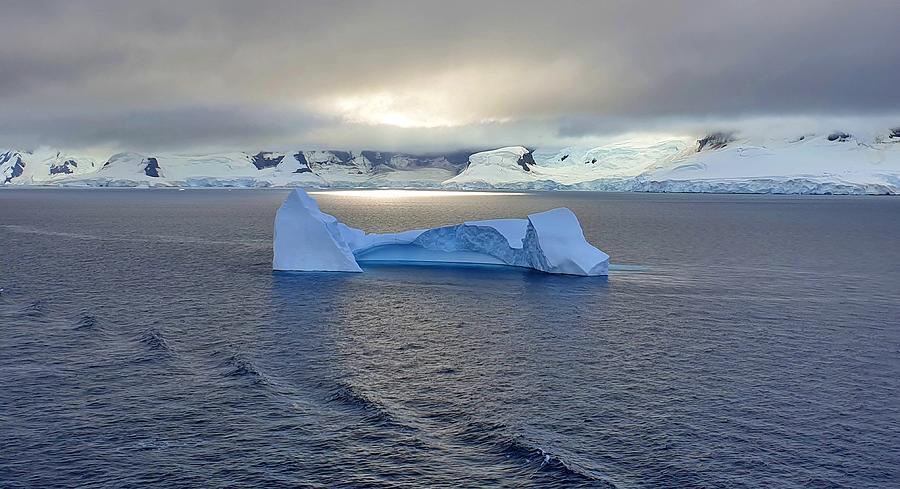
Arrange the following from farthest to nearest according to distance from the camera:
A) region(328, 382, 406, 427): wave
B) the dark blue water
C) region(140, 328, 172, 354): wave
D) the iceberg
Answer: the iceberg < region(140, 328, 172, 354): wave < region(328, 382, 406, 427): wave < the dark blue water

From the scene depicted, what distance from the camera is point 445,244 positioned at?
59.7 m

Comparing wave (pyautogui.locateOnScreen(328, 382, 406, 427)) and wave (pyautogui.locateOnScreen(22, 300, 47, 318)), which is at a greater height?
wave (pyautogui.locateOnScreen(22, 300, 47, 318))

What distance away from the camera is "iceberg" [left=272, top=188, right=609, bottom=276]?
54188mm

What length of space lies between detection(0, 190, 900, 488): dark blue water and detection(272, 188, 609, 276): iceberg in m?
3.51

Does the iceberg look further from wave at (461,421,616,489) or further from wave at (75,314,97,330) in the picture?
wave at (461,421,616,489)

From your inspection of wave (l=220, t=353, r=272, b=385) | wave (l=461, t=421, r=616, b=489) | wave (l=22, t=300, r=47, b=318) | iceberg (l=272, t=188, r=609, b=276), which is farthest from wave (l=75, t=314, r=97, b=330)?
wave (l=461, t=421, r=616, b=489)

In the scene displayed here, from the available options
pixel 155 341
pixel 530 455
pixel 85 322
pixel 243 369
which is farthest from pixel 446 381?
pixel 85 322

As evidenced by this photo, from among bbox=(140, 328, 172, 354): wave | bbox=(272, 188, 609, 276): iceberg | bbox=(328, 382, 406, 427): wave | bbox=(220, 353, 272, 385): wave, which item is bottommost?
bbox=(328, 382, 406, 427): wave

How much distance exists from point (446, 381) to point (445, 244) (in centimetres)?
3422

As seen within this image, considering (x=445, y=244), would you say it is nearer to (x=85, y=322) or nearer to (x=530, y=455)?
(x=85, y=322)

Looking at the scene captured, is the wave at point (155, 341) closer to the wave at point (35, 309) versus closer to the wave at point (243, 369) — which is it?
the wave at point (243, 369)

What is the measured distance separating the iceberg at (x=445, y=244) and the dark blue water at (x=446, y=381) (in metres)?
3.51

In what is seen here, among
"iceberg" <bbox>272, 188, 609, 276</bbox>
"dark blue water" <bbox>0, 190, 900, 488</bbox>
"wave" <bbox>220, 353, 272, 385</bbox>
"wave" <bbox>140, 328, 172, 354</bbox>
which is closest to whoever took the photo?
"dark blue water" <bbox>0, 190, 900, 488</bbox>

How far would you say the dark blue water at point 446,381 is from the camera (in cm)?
1866
